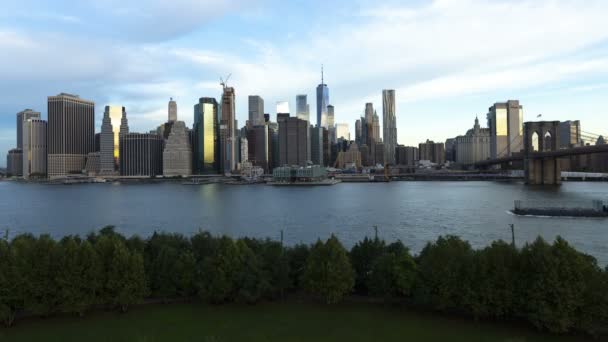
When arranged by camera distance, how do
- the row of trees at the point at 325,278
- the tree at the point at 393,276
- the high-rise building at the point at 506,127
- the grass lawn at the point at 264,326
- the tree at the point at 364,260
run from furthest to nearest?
the high-rise building at the point at 506,127
the tree at the point at 364,260
the tree at the point at 393,276
the grass lawn at the point at 264,326
the row of trees at the point at 325,278

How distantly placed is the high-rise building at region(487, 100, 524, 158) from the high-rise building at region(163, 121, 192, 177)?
131 meters

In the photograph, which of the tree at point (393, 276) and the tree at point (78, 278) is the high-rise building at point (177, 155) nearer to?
the tree at point (78, 278)

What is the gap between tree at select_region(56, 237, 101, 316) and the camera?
13.5m

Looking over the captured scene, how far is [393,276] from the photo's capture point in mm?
14398

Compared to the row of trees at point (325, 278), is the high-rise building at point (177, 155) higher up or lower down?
higher up

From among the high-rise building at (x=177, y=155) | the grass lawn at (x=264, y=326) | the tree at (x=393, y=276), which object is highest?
the high-rise building at (x=177, y=155)

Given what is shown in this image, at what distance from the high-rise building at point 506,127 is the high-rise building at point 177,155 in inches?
5165

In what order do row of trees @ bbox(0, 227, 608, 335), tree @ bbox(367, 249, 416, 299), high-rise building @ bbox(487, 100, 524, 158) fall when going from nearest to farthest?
1. row of trees @ bbox(0, 227, 608, 335)
2. tree @ bbox(367, 249, 416, 299)
3. high-rise building @ bbox(487, 100, 524, 158)

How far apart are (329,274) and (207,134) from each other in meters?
187

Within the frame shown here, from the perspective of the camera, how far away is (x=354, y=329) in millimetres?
12555

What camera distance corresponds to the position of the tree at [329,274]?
14234mm

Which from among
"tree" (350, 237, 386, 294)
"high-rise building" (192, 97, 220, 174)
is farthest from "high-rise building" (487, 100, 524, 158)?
"tree" (350, 237, 386, 294)

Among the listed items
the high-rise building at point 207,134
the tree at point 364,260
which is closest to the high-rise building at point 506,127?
the high-rise building at point 207,134

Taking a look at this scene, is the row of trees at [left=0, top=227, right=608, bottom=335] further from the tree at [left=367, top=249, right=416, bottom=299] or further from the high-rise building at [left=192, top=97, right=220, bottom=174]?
the high-rise building at [left=192, top=97, right=220, bottom=174]
